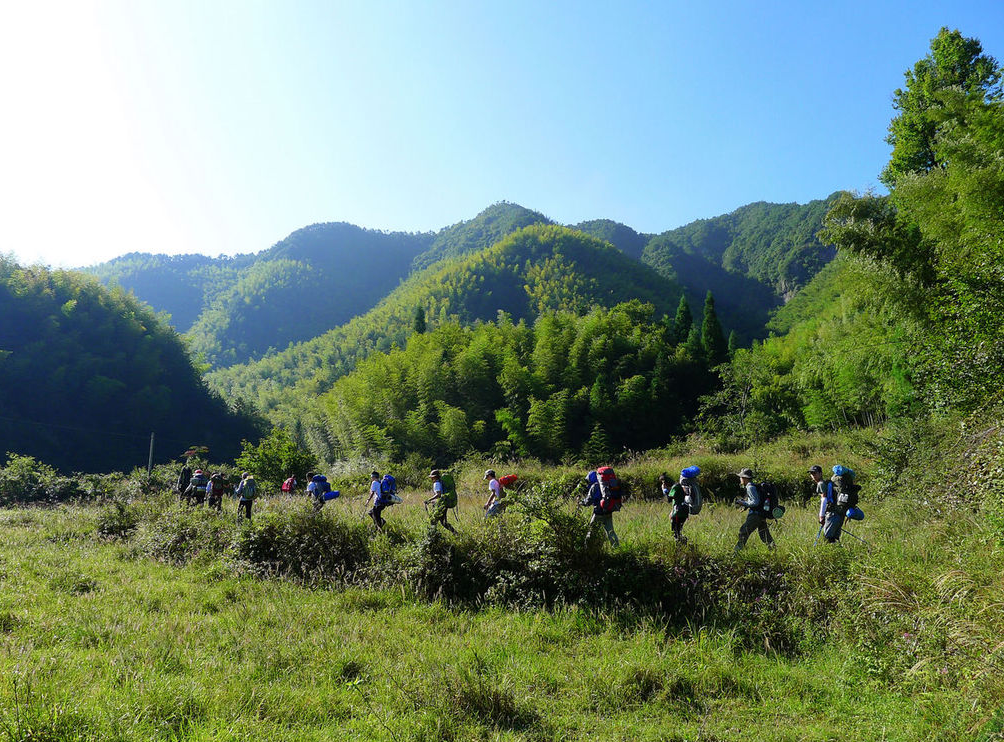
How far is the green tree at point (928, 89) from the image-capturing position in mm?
15741

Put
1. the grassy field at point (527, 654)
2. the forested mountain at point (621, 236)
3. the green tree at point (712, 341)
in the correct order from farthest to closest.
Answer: the forested mountain at point (621, 236) → the green tree at point (712, 341) → the grassy field at point (527, 654)

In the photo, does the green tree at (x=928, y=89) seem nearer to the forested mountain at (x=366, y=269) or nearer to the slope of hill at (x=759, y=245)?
the forested mountain at (x=366, y=269)

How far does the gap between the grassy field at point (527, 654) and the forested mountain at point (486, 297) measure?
70301 mm

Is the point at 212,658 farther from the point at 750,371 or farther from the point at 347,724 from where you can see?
the point at 750,371

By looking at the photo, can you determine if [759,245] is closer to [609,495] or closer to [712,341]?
[712,341]

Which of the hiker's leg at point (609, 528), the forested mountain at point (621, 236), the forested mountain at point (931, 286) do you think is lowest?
the hiker's leg at point (609, 528)

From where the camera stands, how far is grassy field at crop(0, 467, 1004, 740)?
11.9 feet

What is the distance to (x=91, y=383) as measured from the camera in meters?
56.5

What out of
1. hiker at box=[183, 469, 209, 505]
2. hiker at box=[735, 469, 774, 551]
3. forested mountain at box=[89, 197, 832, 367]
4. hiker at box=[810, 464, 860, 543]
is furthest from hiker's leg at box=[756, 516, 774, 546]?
forested mountain at box=[89, 197, 832, 367]

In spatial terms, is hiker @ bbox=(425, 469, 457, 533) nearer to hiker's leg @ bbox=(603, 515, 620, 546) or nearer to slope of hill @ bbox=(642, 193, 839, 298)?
hiker's leg @ bbox=(603, 515, 620, 546)

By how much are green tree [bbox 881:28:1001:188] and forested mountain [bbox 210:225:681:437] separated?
55.3 meters

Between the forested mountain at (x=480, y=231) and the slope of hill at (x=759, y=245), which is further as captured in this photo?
the forested mountain at (x=480, y=231)

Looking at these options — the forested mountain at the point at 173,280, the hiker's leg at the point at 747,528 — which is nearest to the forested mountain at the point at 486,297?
the forested mountain at the point at 173,280

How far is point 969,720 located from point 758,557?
2938 mm
